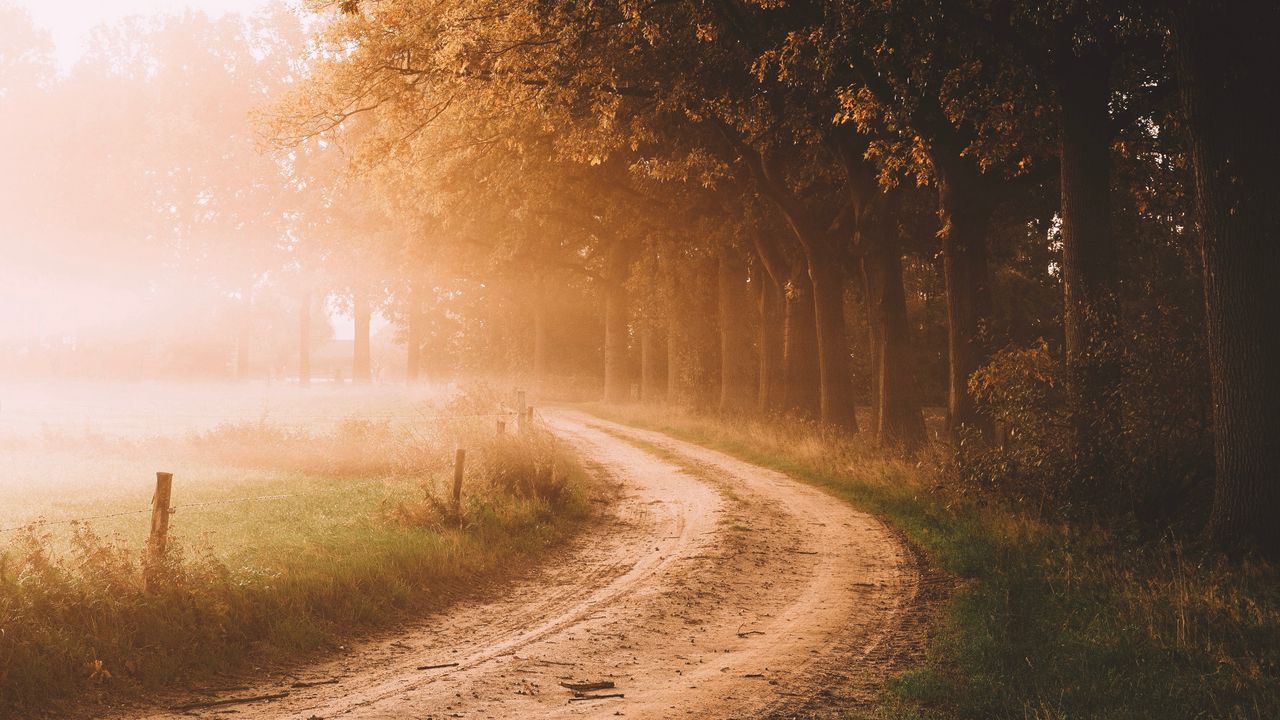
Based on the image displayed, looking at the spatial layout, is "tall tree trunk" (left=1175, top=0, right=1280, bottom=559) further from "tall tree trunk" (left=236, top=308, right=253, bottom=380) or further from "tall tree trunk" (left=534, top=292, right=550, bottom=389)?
"tall tree trunk" (left=236, top=308, right=253, bottom=380)

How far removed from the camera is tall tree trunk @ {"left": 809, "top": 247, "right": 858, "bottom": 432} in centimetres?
2294

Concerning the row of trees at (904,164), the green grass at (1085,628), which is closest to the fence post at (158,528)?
the green grass at (1085,628)

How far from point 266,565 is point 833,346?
16.4 m

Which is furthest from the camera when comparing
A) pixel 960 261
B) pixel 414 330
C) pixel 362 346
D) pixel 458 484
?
pixel 414 330

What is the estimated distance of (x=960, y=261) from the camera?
17328mm

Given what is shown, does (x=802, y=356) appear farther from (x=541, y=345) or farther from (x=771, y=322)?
(x=541, y=345)

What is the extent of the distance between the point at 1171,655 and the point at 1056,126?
9589mm

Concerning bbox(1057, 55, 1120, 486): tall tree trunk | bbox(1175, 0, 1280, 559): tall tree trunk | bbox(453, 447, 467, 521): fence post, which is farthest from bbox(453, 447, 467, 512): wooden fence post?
bbox(1175, 0, 1280, 559): tall tree trunk

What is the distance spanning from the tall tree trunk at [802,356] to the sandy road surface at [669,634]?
12.1m

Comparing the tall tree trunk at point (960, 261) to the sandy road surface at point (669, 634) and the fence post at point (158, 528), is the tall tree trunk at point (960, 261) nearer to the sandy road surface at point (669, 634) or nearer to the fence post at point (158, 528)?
the sandy road surface at point (669, 634)

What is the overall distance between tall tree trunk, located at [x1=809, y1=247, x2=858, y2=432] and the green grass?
1030 cm

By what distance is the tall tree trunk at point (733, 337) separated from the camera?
3100 centimetres

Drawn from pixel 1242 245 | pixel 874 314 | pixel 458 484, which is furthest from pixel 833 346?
pixel 1242 245

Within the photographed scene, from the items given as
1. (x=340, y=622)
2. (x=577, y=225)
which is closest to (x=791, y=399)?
(x=577, y=225)
